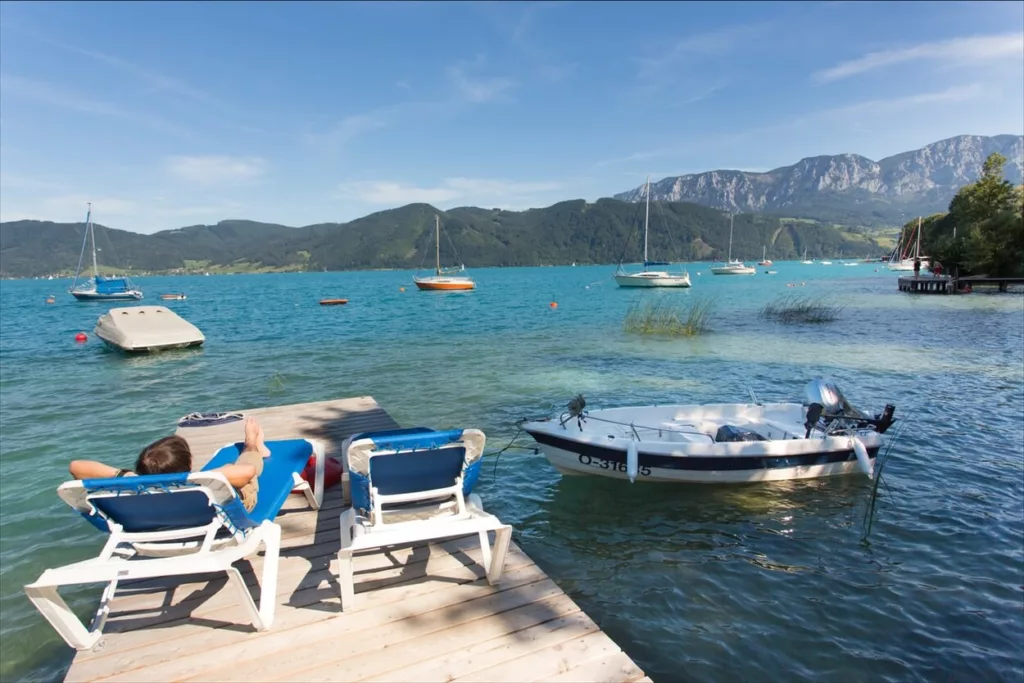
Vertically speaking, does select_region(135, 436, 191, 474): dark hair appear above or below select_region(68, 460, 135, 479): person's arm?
above

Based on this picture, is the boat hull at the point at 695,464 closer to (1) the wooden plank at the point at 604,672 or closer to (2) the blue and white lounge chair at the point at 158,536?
(1) the wooden plank at the point at 604,672

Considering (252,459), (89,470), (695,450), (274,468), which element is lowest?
(695,450)

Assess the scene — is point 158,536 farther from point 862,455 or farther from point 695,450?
point 862,455

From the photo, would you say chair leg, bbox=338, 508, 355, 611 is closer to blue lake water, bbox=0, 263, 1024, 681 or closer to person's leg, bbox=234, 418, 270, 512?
person's leg, bbox=234, 418, 270, 512

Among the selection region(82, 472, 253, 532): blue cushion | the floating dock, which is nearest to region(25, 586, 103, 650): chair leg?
region(82, 472, 253, 532): blue cushion

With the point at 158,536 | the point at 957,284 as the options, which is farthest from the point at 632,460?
the point at 957,284

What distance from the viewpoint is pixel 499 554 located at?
4312mm

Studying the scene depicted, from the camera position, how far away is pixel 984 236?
4922 centimetres

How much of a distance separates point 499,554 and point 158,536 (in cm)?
259

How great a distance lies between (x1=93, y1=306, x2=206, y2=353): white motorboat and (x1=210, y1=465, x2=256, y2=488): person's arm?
24193 mm

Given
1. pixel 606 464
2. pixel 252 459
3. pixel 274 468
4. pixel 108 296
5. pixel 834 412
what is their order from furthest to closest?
pixel 108 296
pixel 834 412
pixel 606 464
pixel 274 468
pixel 252 459

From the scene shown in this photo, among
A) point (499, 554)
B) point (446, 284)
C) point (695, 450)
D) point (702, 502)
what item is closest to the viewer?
point (499, 554)

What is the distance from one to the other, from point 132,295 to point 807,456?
282 ft

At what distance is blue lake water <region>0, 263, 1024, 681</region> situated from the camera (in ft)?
17.2
